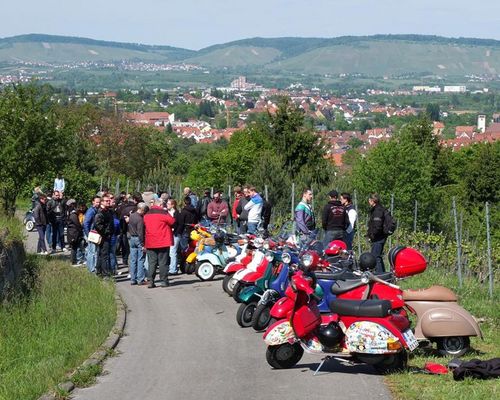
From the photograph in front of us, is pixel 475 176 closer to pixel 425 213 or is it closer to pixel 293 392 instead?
pixel 425 213

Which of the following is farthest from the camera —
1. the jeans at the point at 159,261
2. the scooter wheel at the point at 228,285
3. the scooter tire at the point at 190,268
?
the scooter tire at the point at 190,268

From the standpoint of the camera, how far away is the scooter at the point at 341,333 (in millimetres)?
10219

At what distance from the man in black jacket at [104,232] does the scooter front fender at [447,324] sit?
8927 millimetres

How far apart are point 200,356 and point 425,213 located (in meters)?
36.3

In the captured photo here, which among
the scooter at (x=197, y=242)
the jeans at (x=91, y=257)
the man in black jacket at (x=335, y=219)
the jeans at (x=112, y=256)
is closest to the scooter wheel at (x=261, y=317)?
the man in black jacket at (x=335, y=219)

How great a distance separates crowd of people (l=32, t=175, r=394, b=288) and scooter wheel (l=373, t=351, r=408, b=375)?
3.83 meters

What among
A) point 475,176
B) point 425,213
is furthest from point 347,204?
point 475,176

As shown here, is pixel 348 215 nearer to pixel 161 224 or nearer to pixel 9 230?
pixel 161 224

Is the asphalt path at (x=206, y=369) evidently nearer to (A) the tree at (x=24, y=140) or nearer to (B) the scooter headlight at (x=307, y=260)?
(B) the scooter headlight at (x=307, y=260)

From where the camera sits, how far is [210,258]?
61.8ft

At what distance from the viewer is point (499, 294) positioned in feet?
52.2

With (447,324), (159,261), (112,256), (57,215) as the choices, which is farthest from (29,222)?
(447,324)

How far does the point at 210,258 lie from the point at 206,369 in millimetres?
8028

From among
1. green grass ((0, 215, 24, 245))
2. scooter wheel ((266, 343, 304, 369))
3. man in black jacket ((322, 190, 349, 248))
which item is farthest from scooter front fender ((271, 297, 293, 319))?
green grass ((0, 215, 24, 245))
